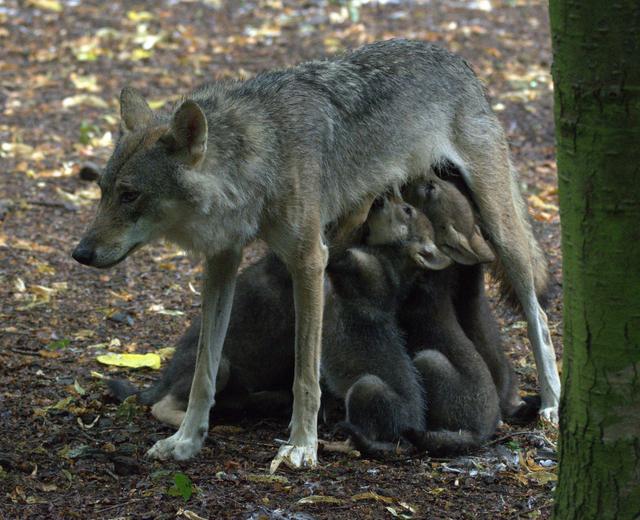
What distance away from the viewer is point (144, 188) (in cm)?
507

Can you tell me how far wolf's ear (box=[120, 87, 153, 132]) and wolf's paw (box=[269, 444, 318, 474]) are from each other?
1.85 meters

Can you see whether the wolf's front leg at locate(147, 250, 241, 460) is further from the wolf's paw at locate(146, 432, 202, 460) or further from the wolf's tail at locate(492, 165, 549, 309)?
the wolf's tail at locate(492, 165, 549, 309)

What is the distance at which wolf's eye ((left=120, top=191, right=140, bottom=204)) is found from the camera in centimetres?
507

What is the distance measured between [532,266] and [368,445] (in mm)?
2048

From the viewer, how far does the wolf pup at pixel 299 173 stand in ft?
16.8

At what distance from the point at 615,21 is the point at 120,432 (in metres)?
3.76

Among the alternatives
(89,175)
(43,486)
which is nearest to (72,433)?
(43,486)

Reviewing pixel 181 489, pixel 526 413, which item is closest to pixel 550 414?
pixel 526 413

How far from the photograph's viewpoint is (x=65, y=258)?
8.58m

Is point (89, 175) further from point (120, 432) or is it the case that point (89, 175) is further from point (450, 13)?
point (450, 13)

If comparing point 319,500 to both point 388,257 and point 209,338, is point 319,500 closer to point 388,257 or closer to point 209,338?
point 209,338

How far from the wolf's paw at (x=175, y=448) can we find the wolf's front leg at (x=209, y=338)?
15 mm

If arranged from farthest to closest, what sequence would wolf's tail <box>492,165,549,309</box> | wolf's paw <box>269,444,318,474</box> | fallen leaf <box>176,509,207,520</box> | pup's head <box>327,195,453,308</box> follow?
wolf's tail <box>492,165,549,309</box>
pup's head <box>327,195,453,308</box>
wolf's paw <box>269,444,318,474</box>
fallen leaf <box>176,509,207,520</box>

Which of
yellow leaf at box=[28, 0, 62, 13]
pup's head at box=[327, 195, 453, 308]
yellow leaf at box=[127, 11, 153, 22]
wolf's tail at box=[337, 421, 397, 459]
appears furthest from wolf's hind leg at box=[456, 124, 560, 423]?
yellow leaf at box=[28, 0, 62, 13]
